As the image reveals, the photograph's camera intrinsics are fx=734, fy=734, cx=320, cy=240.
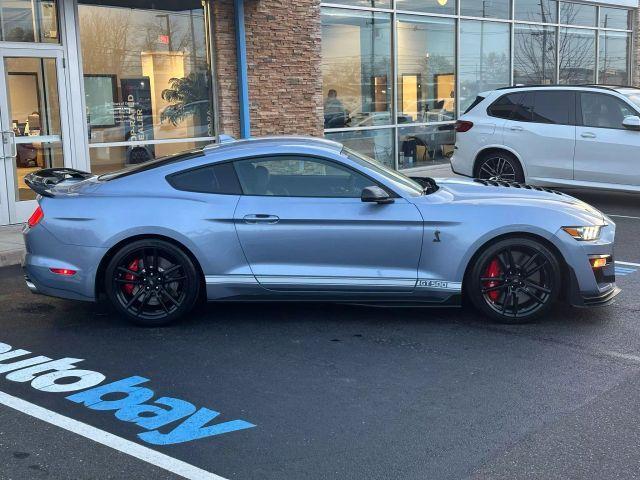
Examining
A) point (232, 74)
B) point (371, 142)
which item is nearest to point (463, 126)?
point (371, 142)

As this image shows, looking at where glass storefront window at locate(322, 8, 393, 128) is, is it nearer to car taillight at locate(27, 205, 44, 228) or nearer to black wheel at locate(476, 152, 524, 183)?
black wheel at locate(476, 152, 524, 183)

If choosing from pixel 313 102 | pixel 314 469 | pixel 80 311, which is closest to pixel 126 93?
pixel 313 102

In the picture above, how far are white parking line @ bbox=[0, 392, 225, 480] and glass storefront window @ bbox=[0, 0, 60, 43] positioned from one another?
24.0 feet

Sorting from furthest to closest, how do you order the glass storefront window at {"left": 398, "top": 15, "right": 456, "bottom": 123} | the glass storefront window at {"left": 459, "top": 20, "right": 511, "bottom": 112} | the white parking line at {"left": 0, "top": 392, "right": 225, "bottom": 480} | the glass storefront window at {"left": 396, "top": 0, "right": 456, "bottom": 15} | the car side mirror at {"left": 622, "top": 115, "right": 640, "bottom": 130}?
the glass storefront window at {"left": 459, "top": 20, "right": 511, "bottom": 112}, the glass storefront window at {"left": 398, "top": 15, "right": 456, "bottom": 123}, the glass storefront window at {"left": 396, "top": 0, "right": 456, "bottom": 15}, the car side mirror at {"left": 622, "top": 115, "right": 640, "bottom": 130}, the white parking line at {"left": 0, "top": 392, "right": 225, "bottom": 480}

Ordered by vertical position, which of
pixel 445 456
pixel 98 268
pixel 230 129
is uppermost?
pixel 230 129

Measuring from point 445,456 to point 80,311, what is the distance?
3875 mm

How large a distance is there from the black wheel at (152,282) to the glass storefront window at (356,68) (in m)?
8.86

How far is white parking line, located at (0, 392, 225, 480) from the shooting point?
354cm

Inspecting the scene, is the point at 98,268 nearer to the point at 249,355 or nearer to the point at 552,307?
the point at 249,355

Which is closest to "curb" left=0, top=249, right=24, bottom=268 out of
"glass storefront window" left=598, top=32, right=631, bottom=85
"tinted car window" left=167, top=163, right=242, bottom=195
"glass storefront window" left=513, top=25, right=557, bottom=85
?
"tinted car window" left=167, top=163, right=242, bottom=195

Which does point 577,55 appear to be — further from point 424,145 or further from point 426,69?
point 424,145

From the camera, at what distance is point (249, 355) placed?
17.1 ft

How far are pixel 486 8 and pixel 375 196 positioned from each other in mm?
13519

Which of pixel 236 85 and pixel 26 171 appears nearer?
pixel 26 171
